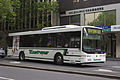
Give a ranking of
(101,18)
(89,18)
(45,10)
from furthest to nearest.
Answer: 1. (45,10)
2. (89,18)
3. (101,18)

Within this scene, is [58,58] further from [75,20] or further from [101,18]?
[75,20]

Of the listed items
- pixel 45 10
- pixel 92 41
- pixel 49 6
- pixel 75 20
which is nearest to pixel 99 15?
pixel 75 20

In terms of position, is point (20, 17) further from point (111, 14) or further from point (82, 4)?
point (111, 14)

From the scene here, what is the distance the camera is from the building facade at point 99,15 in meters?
30.5

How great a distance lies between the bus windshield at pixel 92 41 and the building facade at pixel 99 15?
42.3ft

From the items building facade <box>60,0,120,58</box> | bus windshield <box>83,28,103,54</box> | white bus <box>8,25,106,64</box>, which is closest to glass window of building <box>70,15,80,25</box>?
building facade <box>60,0,120,58</box>

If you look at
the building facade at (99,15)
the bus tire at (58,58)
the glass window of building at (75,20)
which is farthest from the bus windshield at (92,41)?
the glass window of building at (75,20)

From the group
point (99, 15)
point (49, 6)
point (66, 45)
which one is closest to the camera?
point (66, 45)

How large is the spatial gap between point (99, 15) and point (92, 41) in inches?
650

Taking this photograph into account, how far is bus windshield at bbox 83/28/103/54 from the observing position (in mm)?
16250

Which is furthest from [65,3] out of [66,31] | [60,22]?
[66,31]

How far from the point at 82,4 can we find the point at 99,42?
18366 millimetres

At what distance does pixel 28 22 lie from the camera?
43.3m

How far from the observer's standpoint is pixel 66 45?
57.4 ft
